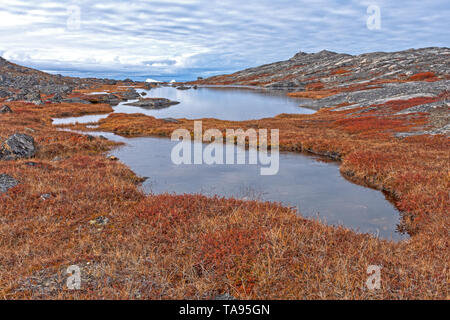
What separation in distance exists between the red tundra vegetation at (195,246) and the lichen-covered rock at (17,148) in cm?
452

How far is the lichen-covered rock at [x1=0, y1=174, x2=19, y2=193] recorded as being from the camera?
14812 millimetres

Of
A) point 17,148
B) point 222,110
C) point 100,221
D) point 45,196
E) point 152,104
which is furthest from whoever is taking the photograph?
point 152,104

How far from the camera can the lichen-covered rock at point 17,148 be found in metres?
23.4

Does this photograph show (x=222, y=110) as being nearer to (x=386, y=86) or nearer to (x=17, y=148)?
(x=386, y=86)

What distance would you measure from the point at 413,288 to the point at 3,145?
93.5ft

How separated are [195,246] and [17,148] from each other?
2279 centimetres

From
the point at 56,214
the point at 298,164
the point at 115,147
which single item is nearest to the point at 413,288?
the point at 56,214

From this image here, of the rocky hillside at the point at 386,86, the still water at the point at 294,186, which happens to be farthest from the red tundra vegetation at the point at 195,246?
the rocky hillside at the point at 386,86

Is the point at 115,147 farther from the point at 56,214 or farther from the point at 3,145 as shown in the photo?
the point at 56,214

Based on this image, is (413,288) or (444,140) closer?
(413,288)

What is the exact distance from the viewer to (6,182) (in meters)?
15.3

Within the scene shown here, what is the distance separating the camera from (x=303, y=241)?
29.8ft

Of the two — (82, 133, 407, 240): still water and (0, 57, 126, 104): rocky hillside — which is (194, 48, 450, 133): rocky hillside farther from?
(0, 57, 126, 104): rocky hillside

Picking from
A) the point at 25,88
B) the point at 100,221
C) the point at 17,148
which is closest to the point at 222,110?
the point at 17,148
